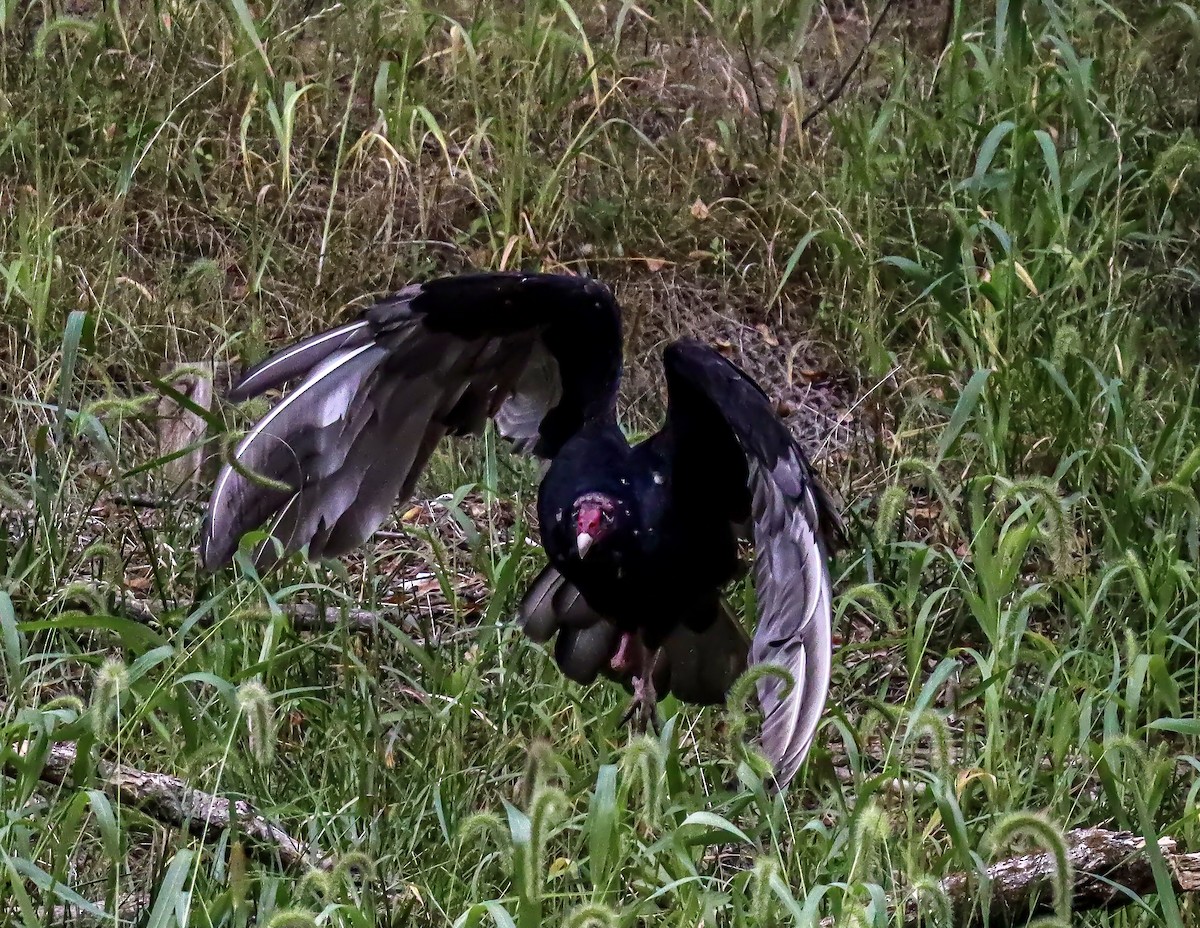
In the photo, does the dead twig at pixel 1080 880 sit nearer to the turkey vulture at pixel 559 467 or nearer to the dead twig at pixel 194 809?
the dead twig at pixel 194 809

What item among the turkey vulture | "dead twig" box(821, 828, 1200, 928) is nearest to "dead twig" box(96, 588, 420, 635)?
the turkey vulture

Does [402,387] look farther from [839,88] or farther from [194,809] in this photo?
[839,88]

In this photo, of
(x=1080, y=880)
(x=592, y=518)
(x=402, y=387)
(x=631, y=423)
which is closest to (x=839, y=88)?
(x=631, y=423)

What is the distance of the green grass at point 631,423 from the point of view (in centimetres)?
249

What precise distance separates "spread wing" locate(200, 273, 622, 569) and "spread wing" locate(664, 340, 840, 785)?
0.33m

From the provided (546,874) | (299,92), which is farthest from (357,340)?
(299,92)

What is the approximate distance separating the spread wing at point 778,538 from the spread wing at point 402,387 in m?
Answer: 0.33

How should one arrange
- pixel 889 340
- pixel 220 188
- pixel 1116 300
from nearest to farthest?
pixel 1116 300 → pixel 889 340 → pixel 220 188

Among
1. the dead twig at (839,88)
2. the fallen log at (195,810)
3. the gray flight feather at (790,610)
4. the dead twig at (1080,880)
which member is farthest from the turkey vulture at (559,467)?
the dead twig at (839,88)

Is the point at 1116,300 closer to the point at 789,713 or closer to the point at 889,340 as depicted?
the point at 889,340

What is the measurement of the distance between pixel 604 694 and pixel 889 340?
1626 millimetres

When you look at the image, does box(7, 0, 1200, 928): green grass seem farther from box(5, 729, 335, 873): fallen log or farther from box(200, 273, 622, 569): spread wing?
box(200, 273, 622, 569): spread wing

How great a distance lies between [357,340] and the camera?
139 inches

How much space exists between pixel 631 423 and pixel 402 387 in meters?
1.05
